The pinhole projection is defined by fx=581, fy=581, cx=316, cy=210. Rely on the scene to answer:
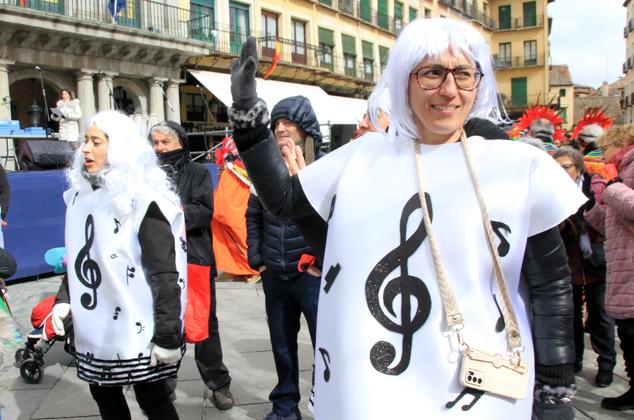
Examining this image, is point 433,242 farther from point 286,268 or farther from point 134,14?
point 134,14

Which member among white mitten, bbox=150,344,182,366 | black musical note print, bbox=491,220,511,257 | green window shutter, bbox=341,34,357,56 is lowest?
white mitten, bbox=150,344,182,366

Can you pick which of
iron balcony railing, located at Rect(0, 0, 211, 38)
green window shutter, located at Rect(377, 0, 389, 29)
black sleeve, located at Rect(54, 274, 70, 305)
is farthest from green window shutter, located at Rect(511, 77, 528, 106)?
black sleeve, located at Rect(54, 274, 70, 305)

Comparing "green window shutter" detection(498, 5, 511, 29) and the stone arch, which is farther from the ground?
"green window shutter" detection(498, 5, 511, 29)

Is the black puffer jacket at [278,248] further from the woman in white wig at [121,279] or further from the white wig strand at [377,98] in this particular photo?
the white wig strand at [377,98]

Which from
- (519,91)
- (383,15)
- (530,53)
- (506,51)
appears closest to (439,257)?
(383,15)

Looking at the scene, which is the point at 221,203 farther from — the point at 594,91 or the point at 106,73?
the point at 594,91

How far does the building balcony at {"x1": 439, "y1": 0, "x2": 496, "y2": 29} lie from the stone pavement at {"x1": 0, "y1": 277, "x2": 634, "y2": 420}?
38.4 metres

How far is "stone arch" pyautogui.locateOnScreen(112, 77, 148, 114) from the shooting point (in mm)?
18280

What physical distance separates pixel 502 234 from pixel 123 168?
6.06 feet

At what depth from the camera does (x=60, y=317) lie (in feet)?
8.84

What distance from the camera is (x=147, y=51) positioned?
18.0 m

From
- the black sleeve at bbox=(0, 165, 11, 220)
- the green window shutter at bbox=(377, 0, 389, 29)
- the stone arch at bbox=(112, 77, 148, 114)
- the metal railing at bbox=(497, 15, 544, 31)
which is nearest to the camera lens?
the black sleeve at bbox=(0, 165, 11, 220)

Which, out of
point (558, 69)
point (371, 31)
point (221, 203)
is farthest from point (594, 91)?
point (221, 203)

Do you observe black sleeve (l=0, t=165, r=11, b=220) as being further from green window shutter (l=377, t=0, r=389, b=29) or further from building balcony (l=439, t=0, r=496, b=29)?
building balcony (l=439, t=0, r=496, b=29)
